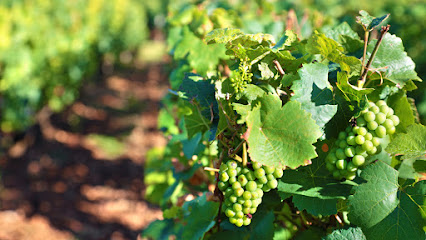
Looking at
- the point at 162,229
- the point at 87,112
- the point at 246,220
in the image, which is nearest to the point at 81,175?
the point at 87,112

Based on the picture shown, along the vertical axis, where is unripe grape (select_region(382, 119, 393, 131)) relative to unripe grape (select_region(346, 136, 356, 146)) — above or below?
below

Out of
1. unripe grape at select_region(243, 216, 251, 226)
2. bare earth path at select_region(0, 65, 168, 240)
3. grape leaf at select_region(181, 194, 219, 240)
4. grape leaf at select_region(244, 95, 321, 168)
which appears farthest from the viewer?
bare earth path at select_region(0, 65, 168, 240)

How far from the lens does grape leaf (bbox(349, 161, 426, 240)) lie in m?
0.85

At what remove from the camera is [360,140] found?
33.3 inches

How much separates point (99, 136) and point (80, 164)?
1.19 metres

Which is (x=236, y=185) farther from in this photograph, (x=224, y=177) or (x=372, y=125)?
(x=372, y=125)

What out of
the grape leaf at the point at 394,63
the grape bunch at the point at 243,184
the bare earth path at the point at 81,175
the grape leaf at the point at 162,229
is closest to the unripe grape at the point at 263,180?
the grape bunch at the point at 243,184

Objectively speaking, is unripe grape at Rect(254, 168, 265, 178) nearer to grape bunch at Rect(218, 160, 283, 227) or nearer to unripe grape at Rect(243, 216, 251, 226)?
grape bunch at Rect(218, 160, 283, 227)

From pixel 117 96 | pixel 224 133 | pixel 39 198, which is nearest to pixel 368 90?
pixel 224 133

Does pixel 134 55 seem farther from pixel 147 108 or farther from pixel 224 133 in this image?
pixel 224 133

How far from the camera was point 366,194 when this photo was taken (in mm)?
867

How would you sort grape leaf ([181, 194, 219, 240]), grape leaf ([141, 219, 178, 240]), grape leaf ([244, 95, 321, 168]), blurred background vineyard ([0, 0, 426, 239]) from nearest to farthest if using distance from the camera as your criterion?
grape leaf ([244, 95, 321, 168]) < grape leaf ([181, 194, 219, 240]) < grape leaf ([141, 219, 178, 240]) < blurred background vineyard ([0, 0, 426, 239])

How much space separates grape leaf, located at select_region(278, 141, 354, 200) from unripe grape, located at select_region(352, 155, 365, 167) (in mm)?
79

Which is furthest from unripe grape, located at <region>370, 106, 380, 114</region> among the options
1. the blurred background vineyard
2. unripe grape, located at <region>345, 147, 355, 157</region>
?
the blurred background vineyard
